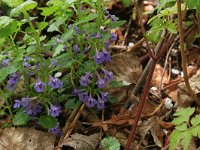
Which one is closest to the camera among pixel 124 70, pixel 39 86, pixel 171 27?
pixel 171 27

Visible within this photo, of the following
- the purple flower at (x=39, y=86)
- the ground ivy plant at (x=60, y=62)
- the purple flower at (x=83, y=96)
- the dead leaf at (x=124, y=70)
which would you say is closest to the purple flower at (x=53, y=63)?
the ground ivy plant at (x=60, y=62)

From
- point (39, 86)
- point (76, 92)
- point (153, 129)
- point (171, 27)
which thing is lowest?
point (153, 129)

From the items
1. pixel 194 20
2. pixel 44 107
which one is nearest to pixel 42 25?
pixel 44 107

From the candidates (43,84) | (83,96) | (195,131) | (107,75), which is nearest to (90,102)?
(83,96)

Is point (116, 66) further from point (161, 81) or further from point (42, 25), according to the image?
point (42, 25)

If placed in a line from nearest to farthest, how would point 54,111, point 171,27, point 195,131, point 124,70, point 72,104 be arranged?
1. point 195,131
2. point 171,27
3. point 54,111
4. point 72,104
5. point 124,70

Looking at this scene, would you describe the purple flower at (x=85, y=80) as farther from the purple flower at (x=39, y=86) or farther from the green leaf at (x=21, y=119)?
the green leaf at (x=21, y=119)

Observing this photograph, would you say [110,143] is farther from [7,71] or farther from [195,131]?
[7,71]

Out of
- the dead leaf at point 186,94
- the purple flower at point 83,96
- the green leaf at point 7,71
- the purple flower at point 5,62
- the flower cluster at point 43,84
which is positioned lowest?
the dead leaf at point 186,94
